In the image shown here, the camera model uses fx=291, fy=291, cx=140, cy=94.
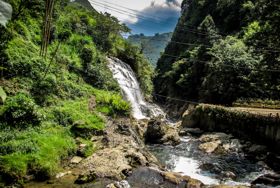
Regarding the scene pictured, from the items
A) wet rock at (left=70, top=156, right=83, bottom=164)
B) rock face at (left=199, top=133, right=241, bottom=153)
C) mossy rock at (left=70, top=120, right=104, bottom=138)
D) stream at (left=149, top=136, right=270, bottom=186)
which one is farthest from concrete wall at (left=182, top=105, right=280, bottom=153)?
wet rock at (left=70, top=156, right=83, bottom=164)

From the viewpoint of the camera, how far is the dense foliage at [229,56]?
2192cm

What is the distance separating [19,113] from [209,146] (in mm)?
14678

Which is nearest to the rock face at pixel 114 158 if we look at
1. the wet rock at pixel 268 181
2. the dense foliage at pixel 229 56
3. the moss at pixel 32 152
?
the moss at pixel 32 152

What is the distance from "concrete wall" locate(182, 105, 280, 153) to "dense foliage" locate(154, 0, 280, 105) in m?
3.20

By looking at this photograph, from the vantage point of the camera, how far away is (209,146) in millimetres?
23188

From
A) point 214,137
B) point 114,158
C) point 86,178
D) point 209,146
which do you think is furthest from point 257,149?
point 86,178

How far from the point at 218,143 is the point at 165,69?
1879 inches

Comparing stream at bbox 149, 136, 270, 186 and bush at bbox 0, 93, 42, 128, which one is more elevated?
bush at bbox 0, 93, 42, 128

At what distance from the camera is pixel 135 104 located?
36562mm

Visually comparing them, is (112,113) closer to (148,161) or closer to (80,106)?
(80,106)

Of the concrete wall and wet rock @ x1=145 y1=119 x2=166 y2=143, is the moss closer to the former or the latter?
wet rock @ x1=145 y1=119 x2=166 y2=143

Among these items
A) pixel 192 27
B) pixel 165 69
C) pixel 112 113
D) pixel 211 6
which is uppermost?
pixel 211 6

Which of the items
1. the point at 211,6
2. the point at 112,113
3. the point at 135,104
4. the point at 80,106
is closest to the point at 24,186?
the point at 80,106

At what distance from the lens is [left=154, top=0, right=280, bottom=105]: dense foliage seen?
71.9 ft
